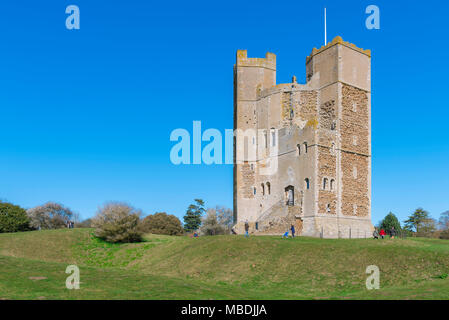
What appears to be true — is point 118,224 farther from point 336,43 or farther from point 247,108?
point 336,43

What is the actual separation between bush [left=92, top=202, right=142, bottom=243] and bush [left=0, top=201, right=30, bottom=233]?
15.5 metres

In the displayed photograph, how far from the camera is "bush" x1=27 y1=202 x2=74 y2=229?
234 ft

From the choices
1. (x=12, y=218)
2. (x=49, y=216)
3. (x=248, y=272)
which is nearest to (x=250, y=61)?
(x=248, y=272)

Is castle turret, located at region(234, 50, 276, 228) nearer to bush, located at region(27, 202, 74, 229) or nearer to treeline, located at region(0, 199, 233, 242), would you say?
treeline, located at region(0, 199, 233, 242)

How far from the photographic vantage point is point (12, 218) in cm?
5612

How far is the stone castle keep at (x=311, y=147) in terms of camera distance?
42875 mm

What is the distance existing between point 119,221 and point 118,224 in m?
0.30

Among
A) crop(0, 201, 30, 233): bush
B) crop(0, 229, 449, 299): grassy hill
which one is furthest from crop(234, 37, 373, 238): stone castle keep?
crop(0, 201, 30, 233): bush

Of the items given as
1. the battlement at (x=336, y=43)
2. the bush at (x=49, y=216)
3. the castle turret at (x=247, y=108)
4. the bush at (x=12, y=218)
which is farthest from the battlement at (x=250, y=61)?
the bush at (x=49, y=216)

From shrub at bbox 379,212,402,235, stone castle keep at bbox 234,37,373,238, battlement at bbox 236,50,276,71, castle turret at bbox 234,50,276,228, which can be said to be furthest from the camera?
shrub at bbox 379,212,402,235

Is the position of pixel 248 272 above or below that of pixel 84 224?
below
